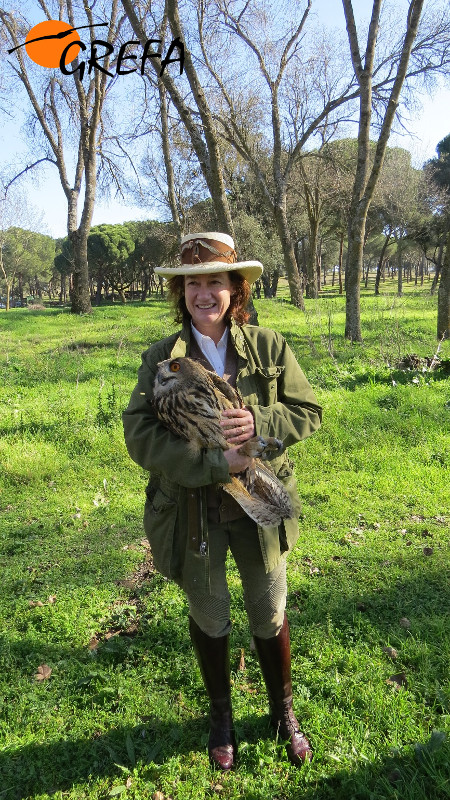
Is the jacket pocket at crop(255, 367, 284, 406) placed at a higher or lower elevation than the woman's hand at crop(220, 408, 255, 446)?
higher

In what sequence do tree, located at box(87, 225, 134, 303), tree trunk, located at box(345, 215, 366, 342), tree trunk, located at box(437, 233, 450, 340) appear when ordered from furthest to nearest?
tree, located at box(87, 225, 134, 303)
tree trunk, located at box(345, 215, 366, 342)
tree trunk, located at box(437, 233, 450, 340)

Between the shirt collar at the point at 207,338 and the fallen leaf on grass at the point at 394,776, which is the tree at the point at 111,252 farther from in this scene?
the fallen leaf on grass at the point at 394,776

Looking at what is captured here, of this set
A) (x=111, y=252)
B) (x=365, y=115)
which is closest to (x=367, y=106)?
(x=365, y=115)

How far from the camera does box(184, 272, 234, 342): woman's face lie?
8.21ft

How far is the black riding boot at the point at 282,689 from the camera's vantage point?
2.64 metres

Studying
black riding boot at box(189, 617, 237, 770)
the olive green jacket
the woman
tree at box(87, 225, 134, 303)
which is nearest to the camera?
the olive green jacket

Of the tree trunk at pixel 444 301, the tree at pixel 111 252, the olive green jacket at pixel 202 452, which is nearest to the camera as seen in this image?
the olive green jacket at pixel 202 452

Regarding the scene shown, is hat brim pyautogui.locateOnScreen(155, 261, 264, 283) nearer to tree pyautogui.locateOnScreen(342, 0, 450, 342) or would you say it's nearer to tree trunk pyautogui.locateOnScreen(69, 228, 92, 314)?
tree pyautogui.locateOnScreen(342, 0, 450, 342)

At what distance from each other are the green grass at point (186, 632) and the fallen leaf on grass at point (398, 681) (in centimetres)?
2

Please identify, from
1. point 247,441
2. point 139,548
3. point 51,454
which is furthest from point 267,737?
point 51,454

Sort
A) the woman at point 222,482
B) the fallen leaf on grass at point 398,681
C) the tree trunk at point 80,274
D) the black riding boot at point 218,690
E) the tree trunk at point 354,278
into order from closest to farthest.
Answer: the woman at point 222,482, the black riding boot at point 218,690, the fallen leaf on grass at point 398,681, the tree trunk at point 354,278, the tree trunk at point 80,274

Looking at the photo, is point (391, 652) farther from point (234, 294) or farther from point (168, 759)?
point (234, 294)

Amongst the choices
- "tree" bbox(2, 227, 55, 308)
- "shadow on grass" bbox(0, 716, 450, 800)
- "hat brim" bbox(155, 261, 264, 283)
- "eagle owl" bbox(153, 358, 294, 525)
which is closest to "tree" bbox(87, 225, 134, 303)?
"tree" bbox(2, 227, 55, 308)

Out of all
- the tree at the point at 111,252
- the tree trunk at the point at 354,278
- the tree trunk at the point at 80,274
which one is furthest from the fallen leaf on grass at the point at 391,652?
the tree at the point at 111,252
